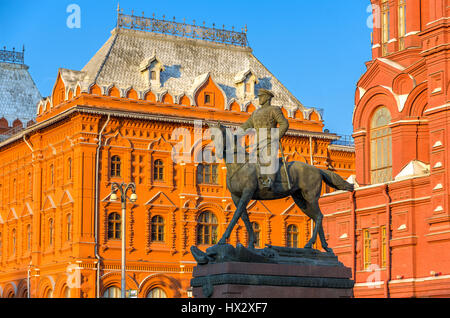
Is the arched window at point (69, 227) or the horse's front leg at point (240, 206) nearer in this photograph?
the horse's front leg at point (240, 206)

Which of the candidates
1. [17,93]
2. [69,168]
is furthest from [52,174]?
[17,93]

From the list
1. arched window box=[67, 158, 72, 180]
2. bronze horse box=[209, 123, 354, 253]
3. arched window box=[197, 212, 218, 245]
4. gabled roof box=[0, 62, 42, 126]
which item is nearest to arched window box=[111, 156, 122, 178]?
arched window box=[67, 158, 72, 180]

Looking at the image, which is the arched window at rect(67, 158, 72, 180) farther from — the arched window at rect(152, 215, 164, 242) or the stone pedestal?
the stone pedestal

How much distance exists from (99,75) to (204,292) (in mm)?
37024

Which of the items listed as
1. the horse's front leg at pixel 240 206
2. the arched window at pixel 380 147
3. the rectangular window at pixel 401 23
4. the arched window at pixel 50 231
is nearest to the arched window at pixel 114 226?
the arched window at pixel 50 231

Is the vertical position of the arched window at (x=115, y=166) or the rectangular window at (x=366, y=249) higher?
the arched window at (x=115, y=166)

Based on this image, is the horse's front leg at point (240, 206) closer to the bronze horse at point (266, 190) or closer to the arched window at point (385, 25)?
the bronze horse at point (266, 190)

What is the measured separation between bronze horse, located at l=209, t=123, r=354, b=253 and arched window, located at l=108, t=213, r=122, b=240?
Result: 32.8 meters

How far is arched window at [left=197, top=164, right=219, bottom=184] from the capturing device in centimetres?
5784

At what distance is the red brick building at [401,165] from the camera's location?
41125 millimetres

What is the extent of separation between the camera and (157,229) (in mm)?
55844

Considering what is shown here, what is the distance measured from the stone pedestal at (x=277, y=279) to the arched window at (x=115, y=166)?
34.5 m
